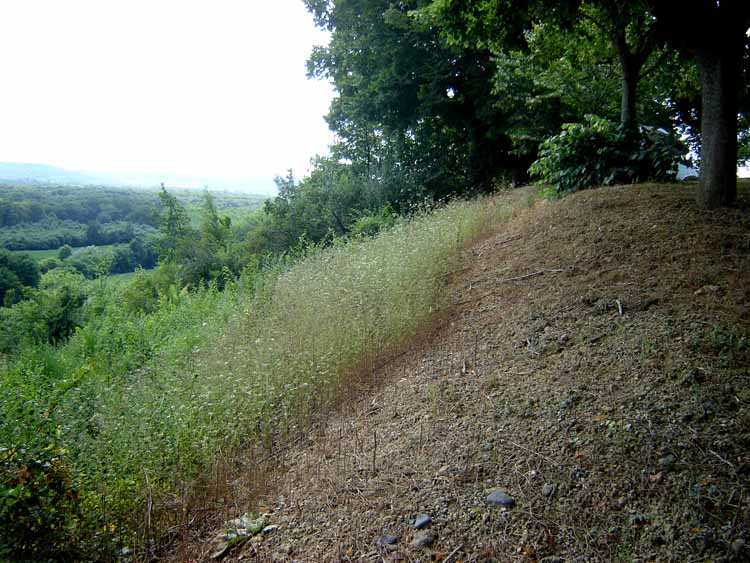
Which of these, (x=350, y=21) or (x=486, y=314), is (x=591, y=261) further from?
(x=350, y=21)

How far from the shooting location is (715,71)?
5.33 m

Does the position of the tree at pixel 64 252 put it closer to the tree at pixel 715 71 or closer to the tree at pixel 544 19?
the tree at pixel 544 19

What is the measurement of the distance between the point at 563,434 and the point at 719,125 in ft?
15.0

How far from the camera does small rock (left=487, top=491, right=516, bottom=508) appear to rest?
239cm

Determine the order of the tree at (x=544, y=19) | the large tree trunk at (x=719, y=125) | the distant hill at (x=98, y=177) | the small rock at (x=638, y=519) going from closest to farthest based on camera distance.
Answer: the small rock at (x=638, y=519) < the large tree trunk at (x=719, y=125) < the tree at (x=544, y=19) < the distant hill at (x=98, y=177)

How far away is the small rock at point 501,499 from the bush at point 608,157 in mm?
6414

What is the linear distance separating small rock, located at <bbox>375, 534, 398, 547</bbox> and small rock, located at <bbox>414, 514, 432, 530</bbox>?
0.39 ft

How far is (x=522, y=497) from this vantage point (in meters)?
2.41

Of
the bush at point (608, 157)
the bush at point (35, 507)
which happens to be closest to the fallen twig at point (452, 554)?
the bush at point (35, 507)

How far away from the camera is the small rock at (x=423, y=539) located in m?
2.26

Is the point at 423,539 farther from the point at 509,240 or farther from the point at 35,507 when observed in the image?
the point at 509,240

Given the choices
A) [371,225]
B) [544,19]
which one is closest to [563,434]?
[544,19]

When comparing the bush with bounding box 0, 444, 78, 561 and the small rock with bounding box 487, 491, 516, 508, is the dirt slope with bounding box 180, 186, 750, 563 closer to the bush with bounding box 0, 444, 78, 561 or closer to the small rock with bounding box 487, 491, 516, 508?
the small rock with bounding box 487, 491, 516, 508

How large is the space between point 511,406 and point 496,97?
13.2m
